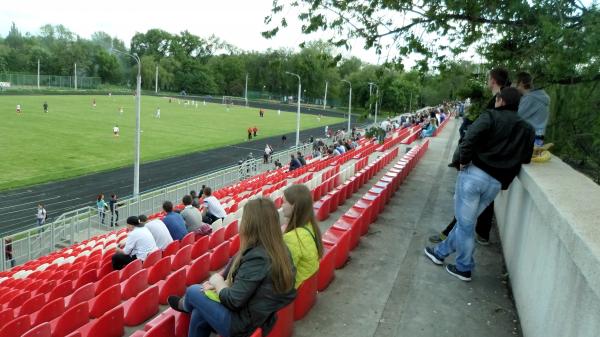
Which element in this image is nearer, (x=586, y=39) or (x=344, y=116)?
(x=586, y=39)

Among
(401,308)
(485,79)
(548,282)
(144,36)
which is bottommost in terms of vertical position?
(401,308)

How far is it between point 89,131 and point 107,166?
1528cm

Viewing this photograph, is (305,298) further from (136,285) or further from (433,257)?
(136,285)

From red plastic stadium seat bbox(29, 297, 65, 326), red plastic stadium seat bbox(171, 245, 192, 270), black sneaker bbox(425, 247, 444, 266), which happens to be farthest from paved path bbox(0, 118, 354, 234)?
black sneaker bbox(425, 247, 444, 266)

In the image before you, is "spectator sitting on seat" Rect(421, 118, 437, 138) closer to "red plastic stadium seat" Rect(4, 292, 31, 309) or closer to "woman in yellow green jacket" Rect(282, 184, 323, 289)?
"red plastic stadium seat" Rect(4, 292, 31, 309)

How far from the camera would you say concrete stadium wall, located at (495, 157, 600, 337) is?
8.87 ft

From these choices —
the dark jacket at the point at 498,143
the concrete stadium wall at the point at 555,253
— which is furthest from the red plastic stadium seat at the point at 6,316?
the concrete stadium wall at the point at 555,253

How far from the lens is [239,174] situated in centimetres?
2602

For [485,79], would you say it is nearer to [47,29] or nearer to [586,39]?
[586,39]

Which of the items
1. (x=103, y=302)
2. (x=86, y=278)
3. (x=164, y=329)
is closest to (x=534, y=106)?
(x=164, y=329)

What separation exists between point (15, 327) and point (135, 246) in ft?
8.65

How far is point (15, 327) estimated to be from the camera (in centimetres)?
509

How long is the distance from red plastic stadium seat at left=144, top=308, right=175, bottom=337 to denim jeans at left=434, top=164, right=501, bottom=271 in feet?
10.7

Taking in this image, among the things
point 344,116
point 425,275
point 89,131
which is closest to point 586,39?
point 425,275
